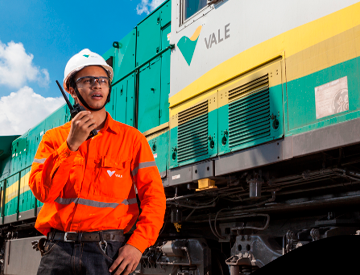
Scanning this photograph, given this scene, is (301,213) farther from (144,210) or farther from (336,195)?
(144,210)

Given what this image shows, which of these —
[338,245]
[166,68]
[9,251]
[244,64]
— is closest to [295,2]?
[244,64]

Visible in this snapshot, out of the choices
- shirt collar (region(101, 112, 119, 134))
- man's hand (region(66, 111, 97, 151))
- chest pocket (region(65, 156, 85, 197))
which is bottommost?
chest pocket (region(65, 156, 85, 197))

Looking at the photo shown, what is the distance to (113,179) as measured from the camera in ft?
7.30

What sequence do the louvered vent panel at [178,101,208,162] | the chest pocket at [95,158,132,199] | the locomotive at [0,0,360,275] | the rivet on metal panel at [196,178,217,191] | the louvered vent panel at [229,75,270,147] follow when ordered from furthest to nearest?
the louvered vent panel at [178,101,208,162]
the rivet on metal panel at [196,178,217,191]
the louvered vent panel at [229,75,270,147]
the locomotive at [0,0,360,275]
the chest pocket at [95,158,132,199]

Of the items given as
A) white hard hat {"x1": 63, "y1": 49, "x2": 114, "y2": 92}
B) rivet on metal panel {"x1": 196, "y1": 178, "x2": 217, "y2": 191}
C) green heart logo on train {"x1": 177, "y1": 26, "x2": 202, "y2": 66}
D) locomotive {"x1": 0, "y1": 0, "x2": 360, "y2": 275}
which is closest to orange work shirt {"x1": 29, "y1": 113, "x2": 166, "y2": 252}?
white hard hat {"x1": 63, "y1": 49, "x2": 114, "y2": 92}

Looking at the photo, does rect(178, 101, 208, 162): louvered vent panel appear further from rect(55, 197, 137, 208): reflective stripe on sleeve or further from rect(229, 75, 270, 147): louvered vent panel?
rect(55, 197, 137, 208): reflective stripe on sleeve

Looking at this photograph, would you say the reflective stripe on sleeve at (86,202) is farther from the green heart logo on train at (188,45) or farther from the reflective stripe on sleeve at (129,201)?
the green heart logo on train at (188,45)

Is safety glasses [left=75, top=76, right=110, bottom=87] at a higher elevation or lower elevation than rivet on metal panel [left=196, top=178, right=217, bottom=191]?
higher

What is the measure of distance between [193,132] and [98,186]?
2.53 meters

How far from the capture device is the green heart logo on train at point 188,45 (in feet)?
15.5

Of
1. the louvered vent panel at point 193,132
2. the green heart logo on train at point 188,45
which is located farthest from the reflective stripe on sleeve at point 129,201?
the green heart logo on train at point 188,45

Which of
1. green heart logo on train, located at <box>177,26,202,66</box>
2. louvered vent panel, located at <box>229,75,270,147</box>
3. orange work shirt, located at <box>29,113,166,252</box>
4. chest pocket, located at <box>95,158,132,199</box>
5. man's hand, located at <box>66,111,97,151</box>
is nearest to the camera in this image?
man's hand, located at <box>66,111,97,151</box>

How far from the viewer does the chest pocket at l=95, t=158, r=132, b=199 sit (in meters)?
2.19

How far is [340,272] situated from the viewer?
1234 mm
